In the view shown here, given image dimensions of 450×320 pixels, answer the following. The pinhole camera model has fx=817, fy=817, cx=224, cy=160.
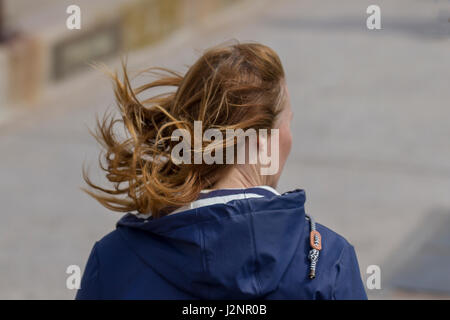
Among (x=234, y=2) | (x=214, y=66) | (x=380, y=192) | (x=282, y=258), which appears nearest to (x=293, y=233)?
(x=282, y=258)

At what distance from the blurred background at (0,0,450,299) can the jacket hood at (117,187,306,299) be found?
244cm

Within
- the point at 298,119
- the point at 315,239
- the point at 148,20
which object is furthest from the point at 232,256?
the point at 148,20

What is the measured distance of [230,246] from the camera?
5.93 ft

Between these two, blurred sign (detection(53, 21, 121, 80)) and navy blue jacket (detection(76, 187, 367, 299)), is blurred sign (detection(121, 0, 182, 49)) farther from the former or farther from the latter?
navy blue jacket (detection(76, 187, 367, 299))

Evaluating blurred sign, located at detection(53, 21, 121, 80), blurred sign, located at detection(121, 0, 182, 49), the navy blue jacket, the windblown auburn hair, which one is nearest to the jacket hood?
the navy blue jacket

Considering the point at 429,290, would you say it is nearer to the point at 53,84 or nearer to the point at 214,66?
the point at 214,66

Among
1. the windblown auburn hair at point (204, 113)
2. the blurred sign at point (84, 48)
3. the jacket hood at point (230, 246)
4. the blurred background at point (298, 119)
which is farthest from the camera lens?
the blurred sign at point (84, 48)

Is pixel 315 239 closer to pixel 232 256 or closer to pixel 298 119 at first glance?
pixel 232 256

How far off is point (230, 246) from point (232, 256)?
0.07 feet

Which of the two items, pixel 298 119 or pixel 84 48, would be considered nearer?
pixel 298 119

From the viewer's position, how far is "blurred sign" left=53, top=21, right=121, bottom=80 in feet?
27.6

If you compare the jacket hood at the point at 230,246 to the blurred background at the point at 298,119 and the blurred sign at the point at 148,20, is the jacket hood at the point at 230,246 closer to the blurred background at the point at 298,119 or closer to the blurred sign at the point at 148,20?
the blurred background at the point at 298,119

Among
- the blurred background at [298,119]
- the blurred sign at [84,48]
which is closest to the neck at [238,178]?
the blurred background at [298,119]

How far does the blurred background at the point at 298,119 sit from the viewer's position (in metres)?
5.43
